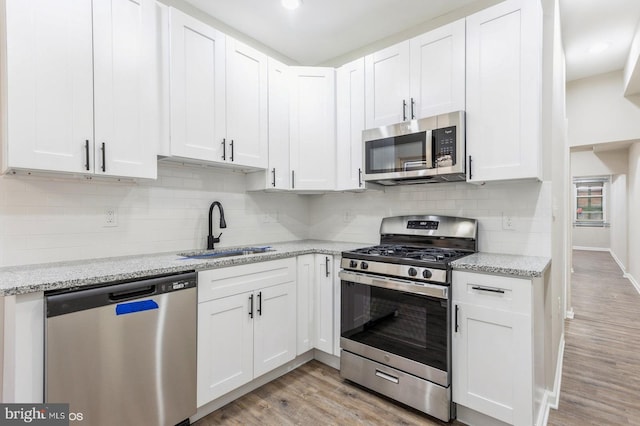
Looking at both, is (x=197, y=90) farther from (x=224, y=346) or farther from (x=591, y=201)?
(x=591, y=201)

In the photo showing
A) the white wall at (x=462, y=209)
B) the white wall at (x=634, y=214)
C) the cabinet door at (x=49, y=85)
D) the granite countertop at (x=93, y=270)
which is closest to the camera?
the granite countertop at (x=93, y=270)

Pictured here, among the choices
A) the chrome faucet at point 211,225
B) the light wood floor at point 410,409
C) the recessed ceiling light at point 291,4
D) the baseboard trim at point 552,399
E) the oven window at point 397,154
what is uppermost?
the recessed ceiling light at point 291,4

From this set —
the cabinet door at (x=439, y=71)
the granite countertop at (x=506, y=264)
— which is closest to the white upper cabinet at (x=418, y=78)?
the cabinet door at (x=439, y=71)

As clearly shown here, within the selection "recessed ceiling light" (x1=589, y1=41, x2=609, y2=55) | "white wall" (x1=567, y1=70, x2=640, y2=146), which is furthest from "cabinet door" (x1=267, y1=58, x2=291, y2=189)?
"white wall" (x1=567, y1=70, x2=640, y2=146)

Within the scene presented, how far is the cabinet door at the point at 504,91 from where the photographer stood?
1965 mm

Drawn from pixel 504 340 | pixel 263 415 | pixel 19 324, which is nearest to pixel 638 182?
pixel 504 340

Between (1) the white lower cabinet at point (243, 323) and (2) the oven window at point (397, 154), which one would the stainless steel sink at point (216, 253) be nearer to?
(1) the white lower cabinet at point (243, 323)

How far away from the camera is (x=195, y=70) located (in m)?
2.26

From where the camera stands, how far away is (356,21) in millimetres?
2760

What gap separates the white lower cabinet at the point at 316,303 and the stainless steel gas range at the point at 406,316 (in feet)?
0.53

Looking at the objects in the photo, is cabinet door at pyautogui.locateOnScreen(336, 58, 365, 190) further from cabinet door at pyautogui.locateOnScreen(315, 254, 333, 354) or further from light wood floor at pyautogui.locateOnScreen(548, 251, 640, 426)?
light wood floor at pyautogui.locateOnScreen(548, 251, 640, 426)

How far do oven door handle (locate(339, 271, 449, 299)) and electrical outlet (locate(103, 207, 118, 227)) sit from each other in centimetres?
163

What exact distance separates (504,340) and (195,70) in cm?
263

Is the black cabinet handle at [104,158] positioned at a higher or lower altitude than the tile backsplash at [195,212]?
higher
